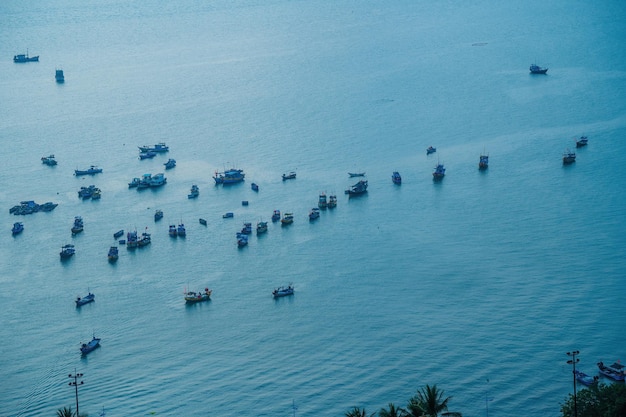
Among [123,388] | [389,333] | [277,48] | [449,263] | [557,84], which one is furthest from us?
[277,48]

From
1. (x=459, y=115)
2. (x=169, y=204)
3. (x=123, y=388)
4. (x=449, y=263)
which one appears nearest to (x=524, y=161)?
(x=459, y=115)

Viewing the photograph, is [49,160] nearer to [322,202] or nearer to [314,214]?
[322,202]

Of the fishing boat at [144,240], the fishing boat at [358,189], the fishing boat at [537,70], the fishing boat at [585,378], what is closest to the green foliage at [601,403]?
the fishing boat at [585,378]

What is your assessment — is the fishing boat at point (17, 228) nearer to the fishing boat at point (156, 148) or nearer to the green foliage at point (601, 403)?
the fishing boat at point (156, 148)

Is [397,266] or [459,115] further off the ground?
[459,115]

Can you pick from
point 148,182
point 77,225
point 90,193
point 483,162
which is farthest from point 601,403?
point 90,193

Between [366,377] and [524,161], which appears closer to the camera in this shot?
[366,377]

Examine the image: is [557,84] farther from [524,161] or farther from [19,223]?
[19,223]
